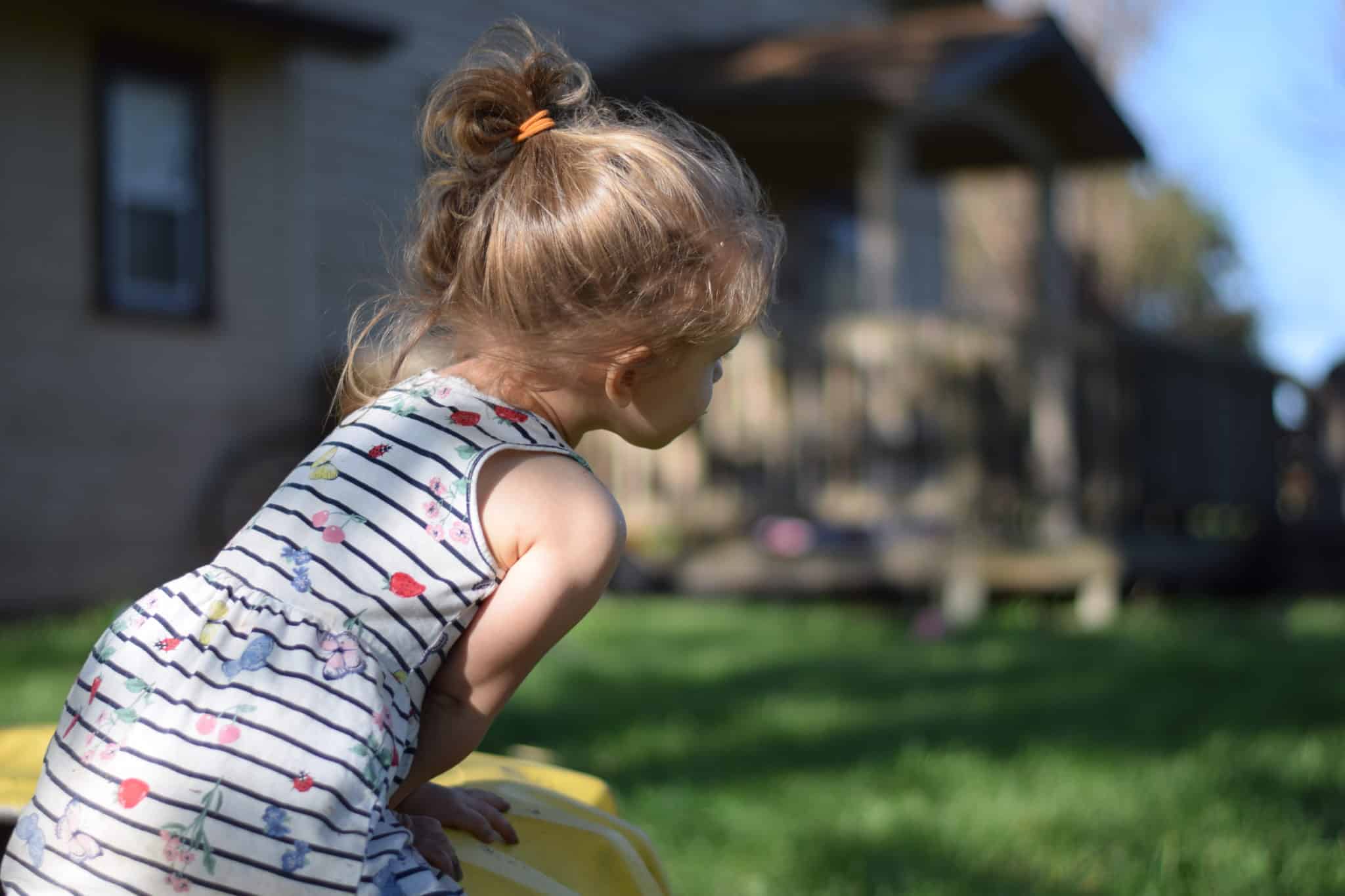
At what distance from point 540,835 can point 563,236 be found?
2.44ft

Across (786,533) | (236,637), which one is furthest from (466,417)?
(786,533)

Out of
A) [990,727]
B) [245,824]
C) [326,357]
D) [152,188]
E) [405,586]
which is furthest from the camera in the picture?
[326,357]

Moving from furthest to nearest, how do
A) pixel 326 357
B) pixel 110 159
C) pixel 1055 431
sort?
pixel 326 357 < pixel 110 159 < pixel 1055 431

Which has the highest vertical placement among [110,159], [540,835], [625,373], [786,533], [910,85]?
[910,85]

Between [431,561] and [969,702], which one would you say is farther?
[969,702]

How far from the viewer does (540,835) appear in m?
1.78

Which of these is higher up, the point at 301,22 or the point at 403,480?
the point at 301,22

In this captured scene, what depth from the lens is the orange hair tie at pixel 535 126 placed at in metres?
1.73

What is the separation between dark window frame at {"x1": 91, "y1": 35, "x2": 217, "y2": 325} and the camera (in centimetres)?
742

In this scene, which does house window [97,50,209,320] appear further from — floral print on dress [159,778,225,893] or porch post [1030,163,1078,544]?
floral print on dress [159,778,225,893]

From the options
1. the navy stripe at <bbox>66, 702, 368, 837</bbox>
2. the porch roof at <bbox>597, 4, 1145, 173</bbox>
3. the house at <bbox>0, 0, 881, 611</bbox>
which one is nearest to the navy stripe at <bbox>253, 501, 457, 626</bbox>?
the navy stripe at <bbox>66, 702, 368, 837</bbox>

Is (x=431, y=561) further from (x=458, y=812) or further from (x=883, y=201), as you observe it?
(x=883, y=201)

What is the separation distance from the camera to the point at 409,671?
149cm

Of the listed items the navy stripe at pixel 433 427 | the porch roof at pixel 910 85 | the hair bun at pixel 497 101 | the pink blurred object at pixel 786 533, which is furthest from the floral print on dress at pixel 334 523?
the porch roof at pixel 910 85
